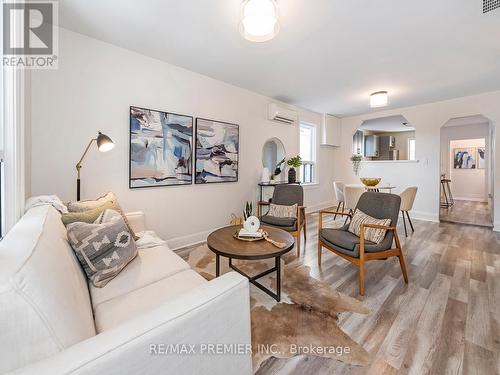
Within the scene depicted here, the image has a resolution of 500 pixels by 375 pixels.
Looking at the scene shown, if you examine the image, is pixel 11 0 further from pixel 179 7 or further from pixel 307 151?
pixel 307 151

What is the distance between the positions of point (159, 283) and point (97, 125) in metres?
1.93

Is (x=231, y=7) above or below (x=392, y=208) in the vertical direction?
above

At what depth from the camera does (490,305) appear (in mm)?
1819

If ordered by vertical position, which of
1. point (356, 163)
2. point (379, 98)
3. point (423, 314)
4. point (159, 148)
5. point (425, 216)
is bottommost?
point (423, 314)

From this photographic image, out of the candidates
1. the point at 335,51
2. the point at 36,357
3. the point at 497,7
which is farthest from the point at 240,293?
the point at 497,7

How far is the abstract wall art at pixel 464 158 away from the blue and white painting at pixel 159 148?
8469 millimetres

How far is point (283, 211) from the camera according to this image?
309cm

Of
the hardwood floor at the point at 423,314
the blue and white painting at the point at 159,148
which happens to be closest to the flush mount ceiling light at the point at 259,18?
the blue and white painting at the point at 159,148

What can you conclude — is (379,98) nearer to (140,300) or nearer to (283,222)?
(283,222)

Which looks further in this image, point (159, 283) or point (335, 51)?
point (335, 51)

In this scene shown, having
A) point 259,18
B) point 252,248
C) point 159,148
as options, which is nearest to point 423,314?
point 252,248

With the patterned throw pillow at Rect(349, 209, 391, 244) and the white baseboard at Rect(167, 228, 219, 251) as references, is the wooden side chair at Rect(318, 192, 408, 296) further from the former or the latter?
the white baseboard at Rect(167, 228, 219, 251)

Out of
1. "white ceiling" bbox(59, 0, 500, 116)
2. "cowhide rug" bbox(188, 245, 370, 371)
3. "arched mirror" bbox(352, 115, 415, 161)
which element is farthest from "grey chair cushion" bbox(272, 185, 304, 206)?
"arched mirror" bbox(352, 115, 415, 161)

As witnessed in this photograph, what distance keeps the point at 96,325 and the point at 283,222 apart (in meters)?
2.14
